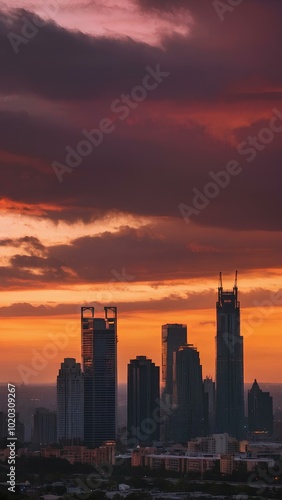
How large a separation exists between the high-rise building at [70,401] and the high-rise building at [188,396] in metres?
4.37

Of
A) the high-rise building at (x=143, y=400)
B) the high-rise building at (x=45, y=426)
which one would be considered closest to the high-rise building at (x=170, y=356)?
the high-rise building at (x=143, y=400)

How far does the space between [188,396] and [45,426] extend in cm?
1201

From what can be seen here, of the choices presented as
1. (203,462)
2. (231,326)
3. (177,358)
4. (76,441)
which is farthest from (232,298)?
(203,462)

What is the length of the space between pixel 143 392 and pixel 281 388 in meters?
9.17

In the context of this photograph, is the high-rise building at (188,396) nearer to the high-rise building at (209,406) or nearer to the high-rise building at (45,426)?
the high-rise building at (209,406)

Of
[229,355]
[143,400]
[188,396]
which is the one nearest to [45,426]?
[143,400]

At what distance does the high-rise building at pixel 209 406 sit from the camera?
6762 cm

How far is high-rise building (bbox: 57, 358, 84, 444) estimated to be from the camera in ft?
198

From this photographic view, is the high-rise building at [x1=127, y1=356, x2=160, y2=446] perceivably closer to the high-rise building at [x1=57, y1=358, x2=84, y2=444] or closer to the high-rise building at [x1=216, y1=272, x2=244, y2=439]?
the high-rise building at [x1=57, y1=358, x2=84, y2=444]

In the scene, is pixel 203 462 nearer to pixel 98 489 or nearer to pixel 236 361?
pixel 98 489

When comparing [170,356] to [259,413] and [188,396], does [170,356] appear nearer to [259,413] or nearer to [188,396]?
[188,396]

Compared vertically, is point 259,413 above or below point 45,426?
above

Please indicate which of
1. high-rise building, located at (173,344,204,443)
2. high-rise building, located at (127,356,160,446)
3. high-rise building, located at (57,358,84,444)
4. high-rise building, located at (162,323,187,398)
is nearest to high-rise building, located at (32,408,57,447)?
high-rise building, located at (57,358,84,444)

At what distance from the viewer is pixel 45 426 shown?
59.1m
